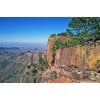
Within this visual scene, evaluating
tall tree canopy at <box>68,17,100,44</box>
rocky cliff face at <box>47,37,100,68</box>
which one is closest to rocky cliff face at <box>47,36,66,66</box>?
rocky cliff face at <box>47,37,100,68</box>

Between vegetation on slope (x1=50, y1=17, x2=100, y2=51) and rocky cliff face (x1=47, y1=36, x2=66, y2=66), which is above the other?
vegetation on slope (x1=50, y1=17, x2=100, y2=51)

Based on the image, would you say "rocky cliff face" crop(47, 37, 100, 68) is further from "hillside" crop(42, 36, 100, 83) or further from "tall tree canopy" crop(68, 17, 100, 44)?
"tall tree canopy" crop(68, 17, 100, 44)

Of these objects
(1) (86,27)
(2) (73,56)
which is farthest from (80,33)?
(2) (73,56)

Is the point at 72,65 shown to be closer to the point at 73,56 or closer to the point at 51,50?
the point at 73,56

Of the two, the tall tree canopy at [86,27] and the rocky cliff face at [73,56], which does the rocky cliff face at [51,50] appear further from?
the tall tree canopy at [86,27]
